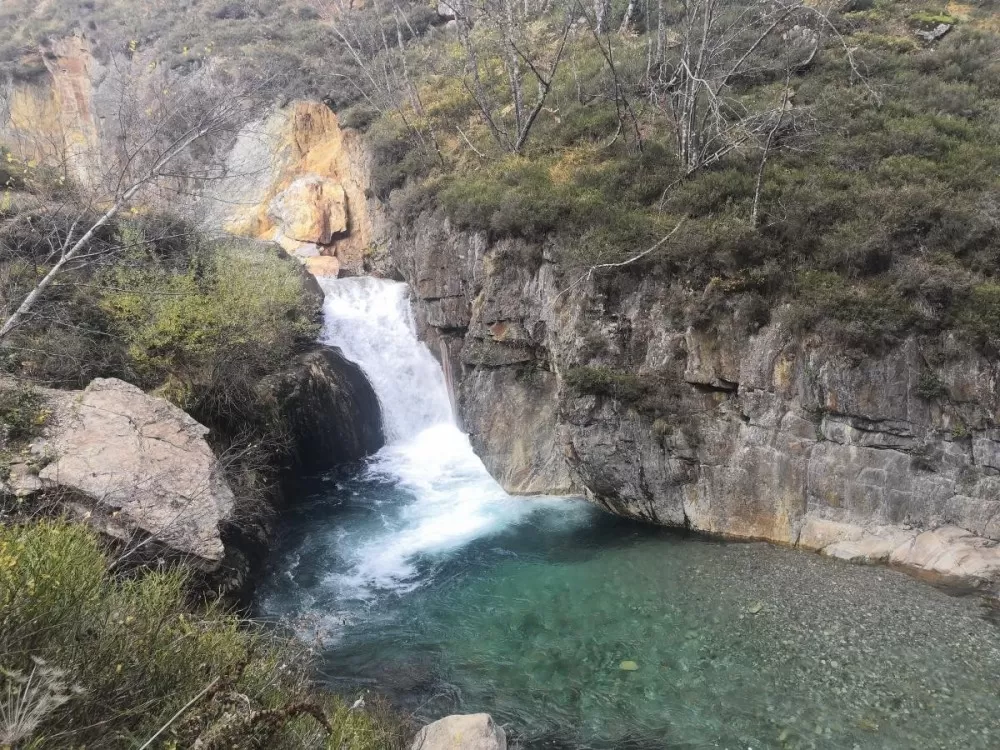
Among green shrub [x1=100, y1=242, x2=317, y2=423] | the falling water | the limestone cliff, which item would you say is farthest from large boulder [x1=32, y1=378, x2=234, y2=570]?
the limestone cliff

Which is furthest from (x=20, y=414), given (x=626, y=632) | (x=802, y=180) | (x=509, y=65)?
(x=509, y=65)

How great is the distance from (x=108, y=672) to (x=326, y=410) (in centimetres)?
1062

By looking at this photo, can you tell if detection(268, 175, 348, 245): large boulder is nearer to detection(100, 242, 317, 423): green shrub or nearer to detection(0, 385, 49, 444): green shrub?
detection(100, 242, 317, 423): green shrub

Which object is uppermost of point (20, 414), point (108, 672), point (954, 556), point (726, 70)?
point (726, 70)

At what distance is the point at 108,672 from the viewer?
3365 mm

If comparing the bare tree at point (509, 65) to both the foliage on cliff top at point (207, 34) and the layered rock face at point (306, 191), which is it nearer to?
the foliage on cliff top at point (207, 34)

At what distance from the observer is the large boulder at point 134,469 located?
7.03m

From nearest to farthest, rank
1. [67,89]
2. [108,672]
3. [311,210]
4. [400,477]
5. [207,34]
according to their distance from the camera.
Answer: [108,672] → [400,477] → [311,210] → [207,34] → [67,89]

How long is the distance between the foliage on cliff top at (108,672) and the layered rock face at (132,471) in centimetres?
278

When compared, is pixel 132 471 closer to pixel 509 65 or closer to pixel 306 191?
pixel 509 65

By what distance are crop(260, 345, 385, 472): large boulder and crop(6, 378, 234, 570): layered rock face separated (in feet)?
12.2

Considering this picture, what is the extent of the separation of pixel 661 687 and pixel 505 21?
16037 mm

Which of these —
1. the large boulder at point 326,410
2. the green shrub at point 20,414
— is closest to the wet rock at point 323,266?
the large boulder at point 326,410

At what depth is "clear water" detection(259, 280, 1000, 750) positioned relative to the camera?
5832mm
